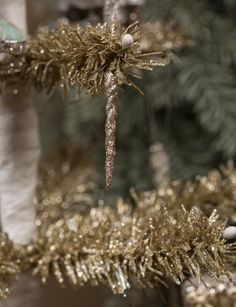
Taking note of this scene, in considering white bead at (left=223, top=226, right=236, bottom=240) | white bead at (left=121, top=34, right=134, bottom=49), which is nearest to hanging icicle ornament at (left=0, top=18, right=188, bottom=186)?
white bead at (left=121, top=34, right=134, bottom=49)

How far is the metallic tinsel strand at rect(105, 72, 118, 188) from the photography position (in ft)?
1.29

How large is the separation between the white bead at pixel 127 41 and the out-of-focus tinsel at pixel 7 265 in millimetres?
208

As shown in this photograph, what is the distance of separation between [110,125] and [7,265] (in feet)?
0.56

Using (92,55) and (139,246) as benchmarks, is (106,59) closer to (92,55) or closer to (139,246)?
(92,55)

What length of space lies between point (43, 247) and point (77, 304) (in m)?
0.44

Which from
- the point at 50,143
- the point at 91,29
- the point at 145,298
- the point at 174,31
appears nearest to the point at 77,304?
the point at 145,298

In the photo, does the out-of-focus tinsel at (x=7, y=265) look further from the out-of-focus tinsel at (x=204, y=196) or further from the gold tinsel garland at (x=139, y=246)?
the out-of-focus tinsel at (x=204, y=196)

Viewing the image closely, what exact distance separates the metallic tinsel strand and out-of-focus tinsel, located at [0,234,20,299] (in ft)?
0.47

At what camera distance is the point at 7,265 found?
49 centimetres

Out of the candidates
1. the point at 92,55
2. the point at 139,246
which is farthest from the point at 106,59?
the point at 139,246

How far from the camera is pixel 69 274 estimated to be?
1.62ft

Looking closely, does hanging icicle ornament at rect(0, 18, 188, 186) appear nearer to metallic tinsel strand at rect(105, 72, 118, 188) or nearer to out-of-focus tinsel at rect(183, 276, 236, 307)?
metallic tinsel strand at rect(105, 72, 118, 188)

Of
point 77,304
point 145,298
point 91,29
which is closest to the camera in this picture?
point 91,29

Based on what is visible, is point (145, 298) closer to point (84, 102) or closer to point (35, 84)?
point (84, 102)
